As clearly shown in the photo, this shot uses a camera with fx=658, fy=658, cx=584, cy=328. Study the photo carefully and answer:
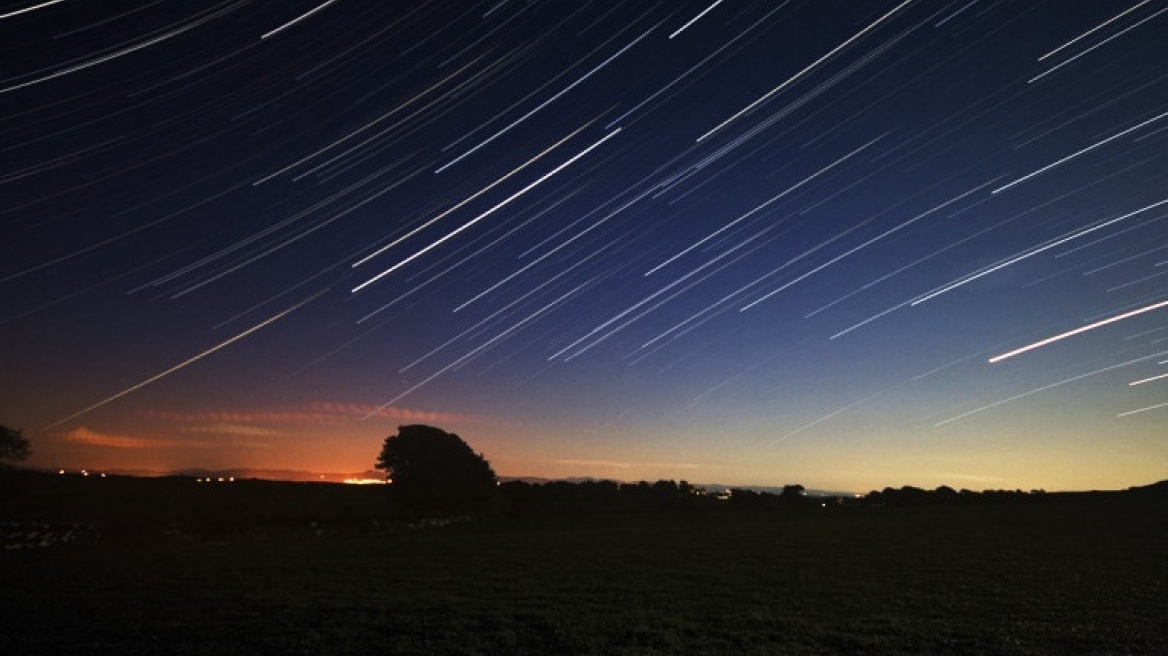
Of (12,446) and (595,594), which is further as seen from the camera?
(12,446)

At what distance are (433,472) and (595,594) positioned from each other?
40.7 metres

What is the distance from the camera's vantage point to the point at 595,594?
1798 centimetres

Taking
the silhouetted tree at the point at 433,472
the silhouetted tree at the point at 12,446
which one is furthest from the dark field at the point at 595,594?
the silhouetted tree at the point at 12,446

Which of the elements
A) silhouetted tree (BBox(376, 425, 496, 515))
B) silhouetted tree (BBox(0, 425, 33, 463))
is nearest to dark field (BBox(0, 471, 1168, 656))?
silhouetted tree (BBox(376, 425, 496, 515))

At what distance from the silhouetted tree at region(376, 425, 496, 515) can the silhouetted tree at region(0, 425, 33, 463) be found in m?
39.0

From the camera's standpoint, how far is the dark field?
12789 mm

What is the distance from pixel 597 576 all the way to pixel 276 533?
28018 mm

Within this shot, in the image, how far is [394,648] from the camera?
12.3m

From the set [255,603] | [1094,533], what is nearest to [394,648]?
[255,603]

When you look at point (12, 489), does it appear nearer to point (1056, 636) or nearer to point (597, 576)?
point (597, 576)

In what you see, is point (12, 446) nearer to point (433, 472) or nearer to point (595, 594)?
point (433, 472)

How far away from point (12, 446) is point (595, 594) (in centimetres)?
7310

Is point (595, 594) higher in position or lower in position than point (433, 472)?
lower

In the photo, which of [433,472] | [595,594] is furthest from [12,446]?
[595,594]
